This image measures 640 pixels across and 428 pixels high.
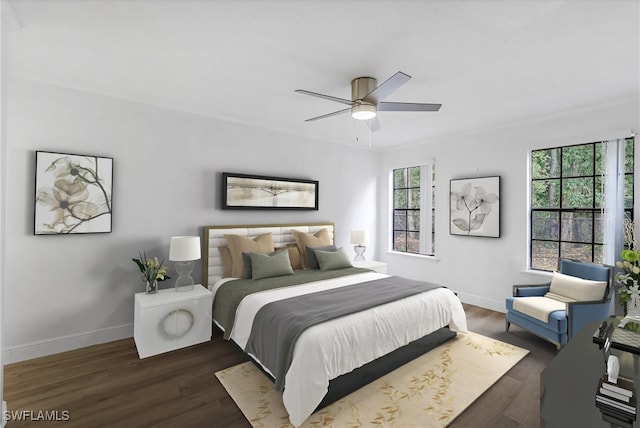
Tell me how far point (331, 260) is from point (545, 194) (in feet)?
10.0

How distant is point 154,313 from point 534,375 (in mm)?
3621

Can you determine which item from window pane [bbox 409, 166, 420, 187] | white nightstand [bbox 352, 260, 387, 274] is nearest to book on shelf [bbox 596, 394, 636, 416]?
white nightstand [bbox 352, 260, 387, 274]

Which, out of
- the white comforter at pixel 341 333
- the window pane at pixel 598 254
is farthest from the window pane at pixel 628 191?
the white comforter at pixel 341 333

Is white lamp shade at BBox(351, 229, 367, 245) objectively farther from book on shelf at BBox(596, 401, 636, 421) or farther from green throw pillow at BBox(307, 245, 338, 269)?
book on shelf at BBox(596, 401, 636, 421)

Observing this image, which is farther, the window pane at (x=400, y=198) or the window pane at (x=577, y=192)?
the window pane at (x=400, y=198)

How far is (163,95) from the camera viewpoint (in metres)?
3.32

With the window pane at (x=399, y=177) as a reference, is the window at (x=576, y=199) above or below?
below

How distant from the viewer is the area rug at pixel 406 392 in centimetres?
212

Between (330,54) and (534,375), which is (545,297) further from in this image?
(330,54)

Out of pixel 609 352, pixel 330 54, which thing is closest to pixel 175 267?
pixel 330 54

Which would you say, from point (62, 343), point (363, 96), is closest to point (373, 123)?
point (363, 96)

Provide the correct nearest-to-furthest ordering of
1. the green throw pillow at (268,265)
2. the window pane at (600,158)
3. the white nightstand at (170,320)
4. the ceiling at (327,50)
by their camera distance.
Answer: the ceiling at (327,50) → the white nightstand at (170,320) → the window pane at (600,158) → the green throw pillow at (268,265)

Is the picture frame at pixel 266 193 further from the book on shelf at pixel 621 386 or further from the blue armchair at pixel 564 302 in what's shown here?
the book on shelf at pixel 621 386

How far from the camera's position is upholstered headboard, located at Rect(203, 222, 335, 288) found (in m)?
3.83
